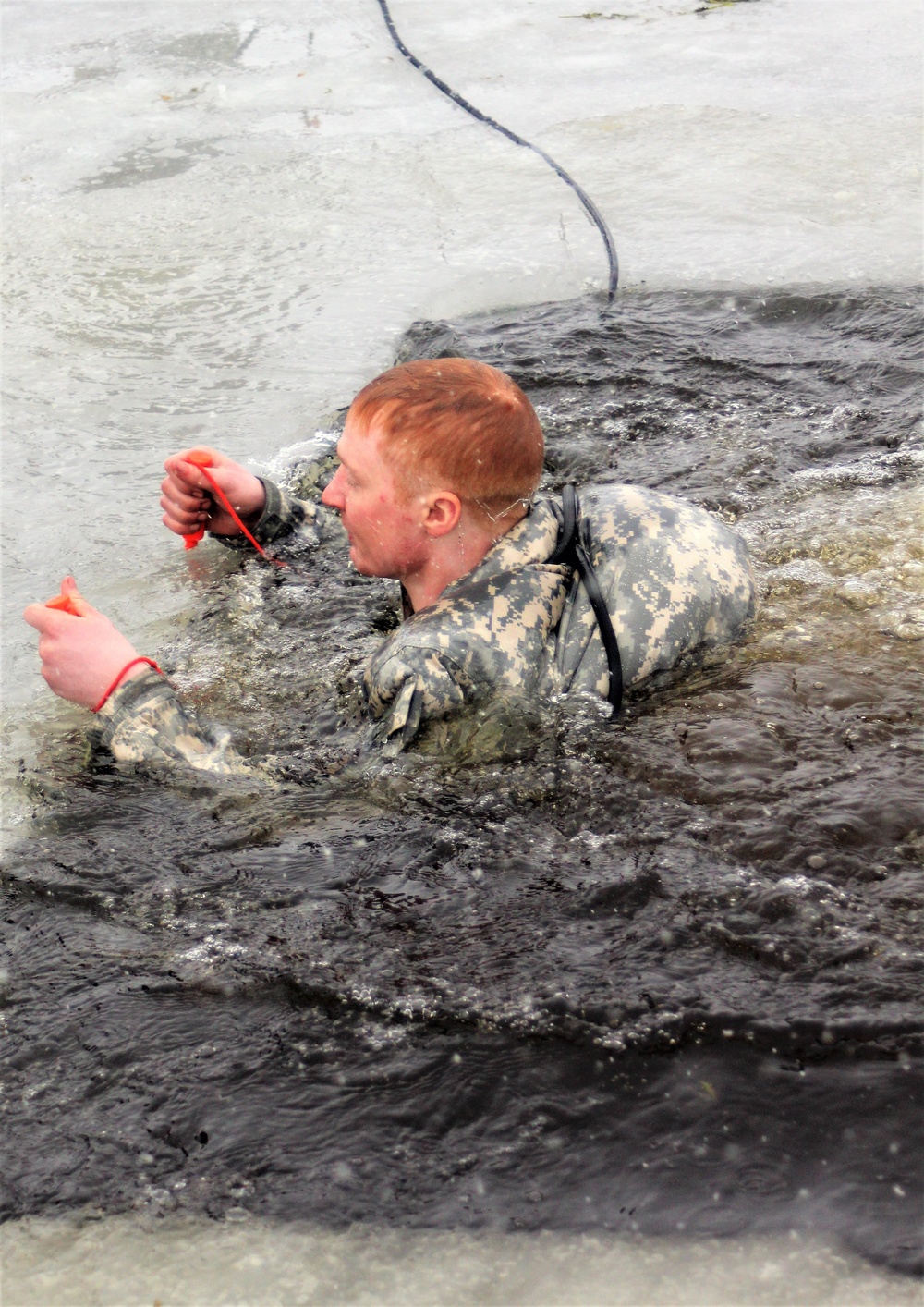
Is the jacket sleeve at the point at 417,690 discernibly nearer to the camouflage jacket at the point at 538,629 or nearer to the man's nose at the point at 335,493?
the camouflage jacket at the point at 538,629

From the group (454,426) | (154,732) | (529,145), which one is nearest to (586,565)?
(454,426)

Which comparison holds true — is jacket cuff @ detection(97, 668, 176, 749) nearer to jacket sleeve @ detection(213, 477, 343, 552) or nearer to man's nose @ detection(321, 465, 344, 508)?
man's nose @ detection(321, 465, 344, 508)

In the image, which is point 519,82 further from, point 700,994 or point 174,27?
point 700,994

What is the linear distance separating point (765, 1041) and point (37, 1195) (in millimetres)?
1179

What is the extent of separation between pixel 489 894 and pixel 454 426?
961 mm

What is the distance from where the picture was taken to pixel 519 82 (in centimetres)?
684

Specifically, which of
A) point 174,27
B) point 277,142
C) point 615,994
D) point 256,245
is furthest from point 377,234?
point 615,994

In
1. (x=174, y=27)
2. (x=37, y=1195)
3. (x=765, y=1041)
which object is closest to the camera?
(x=37, y=1195)

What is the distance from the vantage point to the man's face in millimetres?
2541

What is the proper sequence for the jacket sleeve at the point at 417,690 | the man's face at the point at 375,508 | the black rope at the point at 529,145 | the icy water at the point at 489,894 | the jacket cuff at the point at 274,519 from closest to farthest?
the icy water at the point at 489,894
the jacket sleeve at the point at 417,690
the man's face at the point at 375,508
the jacket cuff at the point at 274,519
the black rope at the point at 529,145

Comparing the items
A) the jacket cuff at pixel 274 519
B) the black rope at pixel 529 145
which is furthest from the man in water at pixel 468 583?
the black rope at pixel 529 145

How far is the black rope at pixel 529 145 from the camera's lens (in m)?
5.10

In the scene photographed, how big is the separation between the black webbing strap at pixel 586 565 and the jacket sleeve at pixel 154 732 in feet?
2.72

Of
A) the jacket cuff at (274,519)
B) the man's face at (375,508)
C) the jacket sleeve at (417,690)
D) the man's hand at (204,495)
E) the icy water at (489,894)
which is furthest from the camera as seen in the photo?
the jacket cuff at (274,519)
